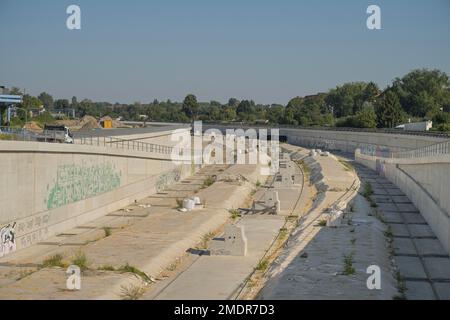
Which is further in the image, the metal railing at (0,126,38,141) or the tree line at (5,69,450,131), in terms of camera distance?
the tree line at (5,69,450,131)

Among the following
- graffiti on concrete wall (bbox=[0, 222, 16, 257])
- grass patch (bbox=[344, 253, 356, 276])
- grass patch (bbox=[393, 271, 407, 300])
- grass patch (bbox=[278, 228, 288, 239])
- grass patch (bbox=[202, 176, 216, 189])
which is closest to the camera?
grass patch (bbox=[393, 271, 407, 300])

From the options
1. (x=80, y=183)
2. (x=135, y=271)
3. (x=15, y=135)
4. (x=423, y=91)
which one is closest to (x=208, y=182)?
(x=80, y=183)

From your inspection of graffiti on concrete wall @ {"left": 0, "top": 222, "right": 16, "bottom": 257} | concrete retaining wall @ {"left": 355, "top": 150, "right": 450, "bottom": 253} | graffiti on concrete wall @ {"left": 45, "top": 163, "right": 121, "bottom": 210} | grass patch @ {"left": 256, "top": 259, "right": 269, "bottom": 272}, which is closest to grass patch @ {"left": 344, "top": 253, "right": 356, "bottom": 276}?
grass patch @ {"left": 256, "top": 259, "right": 269, "bottom": 272}

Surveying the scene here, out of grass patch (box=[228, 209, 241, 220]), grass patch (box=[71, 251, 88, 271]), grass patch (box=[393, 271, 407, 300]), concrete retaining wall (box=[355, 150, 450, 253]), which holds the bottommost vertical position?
grass patch (box=[228, 209, 241, 220])

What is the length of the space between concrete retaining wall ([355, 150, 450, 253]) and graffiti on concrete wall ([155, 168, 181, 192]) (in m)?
16.0

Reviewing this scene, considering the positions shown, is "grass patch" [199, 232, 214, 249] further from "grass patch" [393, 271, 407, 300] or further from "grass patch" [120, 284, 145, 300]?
"grass patch" [393, 271, 407, 300]

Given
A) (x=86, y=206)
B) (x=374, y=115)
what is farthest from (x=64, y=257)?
(x=374, y=115)

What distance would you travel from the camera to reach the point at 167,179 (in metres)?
48.9

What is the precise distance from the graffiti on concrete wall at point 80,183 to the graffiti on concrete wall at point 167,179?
29.5 feet

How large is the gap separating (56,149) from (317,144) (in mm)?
95346

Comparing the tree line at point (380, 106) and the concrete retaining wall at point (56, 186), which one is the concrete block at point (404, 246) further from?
the tree line at point (380, 106)

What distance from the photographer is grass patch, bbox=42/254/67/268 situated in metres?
21.0

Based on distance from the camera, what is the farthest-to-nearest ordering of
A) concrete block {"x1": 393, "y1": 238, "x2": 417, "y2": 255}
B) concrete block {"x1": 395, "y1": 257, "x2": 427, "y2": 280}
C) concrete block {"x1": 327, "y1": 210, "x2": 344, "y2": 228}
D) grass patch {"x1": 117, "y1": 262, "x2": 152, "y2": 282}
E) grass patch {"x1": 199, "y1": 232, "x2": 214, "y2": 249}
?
1. concrete block {"x1": 327, "y1": 210, "x2": 344, "y2": 228}
2. grass patch {"x1": 199, "y1": 232, "x2": 214, "y2": 249}
3. concrete block {"x1": 393, "y1": 238, "x2": 417, "y2": 255}
4. concrete block {"x1": 395, "y1": 257, "x2": 427, "y2": 280}
5. grass patch {"x1": 117, "y1": 262, "x2": 152, "y2": 282}
